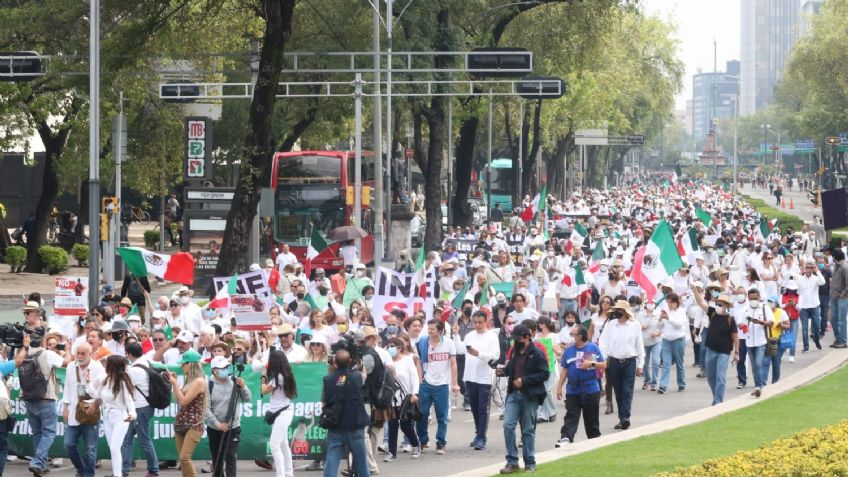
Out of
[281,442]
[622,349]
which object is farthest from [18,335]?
[622,349]

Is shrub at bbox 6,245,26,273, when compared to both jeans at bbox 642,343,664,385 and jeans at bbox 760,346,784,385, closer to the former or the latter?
jeans at bbox 642,343,664,385

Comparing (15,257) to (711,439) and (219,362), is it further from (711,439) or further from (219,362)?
(711,439)

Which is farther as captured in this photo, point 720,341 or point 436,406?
point 720,341

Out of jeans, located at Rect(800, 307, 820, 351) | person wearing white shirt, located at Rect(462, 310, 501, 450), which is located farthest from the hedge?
jeans, located at Rect(800, 307, 820, 351)

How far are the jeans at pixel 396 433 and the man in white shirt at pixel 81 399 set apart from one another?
308 centimetres

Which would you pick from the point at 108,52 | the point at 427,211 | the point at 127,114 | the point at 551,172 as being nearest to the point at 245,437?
the point at 108,52

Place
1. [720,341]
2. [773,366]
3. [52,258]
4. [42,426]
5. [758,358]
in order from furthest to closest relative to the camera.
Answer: [52,258] < [773,366] < [758,358] < [720,341] < [42,426]

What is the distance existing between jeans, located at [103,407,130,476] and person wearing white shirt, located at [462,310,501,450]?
12.7 ft

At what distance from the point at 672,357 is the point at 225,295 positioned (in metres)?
6.17

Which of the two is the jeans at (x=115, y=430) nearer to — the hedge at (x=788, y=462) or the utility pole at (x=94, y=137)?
the hedge at (x=788, y=462)

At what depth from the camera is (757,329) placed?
824 inches

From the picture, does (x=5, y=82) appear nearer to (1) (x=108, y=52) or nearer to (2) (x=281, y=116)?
(1) (x=108, y=52)

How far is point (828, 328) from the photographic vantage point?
1205 inches

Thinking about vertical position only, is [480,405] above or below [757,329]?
below
